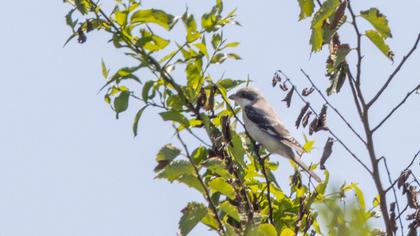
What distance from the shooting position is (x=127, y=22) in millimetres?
3260

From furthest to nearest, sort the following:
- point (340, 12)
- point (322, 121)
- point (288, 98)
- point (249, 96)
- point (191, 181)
A: 1. point (249, 96)
2. point (288, 98)
3. point (322, 121)
4. point (340, 12)
5. point (191, 181)

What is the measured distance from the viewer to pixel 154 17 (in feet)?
10.00

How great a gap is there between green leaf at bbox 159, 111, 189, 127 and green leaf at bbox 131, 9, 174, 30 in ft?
1.08

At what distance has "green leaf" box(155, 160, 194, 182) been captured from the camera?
2.82 metres

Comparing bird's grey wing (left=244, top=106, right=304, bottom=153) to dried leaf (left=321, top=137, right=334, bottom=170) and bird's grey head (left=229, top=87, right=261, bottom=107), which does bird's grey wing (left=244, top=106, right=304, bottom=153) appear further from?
dried leaf (left=321, top=137, right=334, bottom=170)

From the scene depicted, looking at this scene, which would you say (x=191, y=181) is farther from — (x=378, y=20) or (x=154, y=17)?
(x=378, y=20)

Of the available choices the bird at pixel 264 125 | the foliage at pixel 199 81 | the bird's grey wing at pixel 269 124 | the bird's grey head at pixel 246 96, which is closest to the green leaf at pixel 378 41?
the foliage at pixel 199 81

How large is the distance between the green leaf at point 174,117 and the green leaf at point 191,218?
0.35m

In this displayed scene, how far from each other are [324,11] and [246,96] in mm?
6660

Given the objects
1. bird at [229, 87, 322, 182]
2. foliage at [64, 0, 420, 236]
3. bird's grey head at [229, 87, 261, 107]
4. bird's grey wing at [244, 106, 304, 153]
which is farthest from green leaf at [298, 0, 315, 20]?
bird's grey head at [229, 87, 261, 107]

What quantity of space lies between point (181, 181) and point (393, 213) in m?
0.97

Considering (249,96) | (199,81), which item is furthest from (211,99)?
(249,96)

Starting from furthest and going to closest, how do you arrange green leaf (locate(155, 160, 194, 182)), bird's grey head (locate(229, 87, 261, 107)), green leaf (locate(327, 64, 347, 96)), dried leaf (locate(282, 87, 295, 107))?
1. bird's grey head (locate(229, 87, 261, 107))
2. dried leaf (locate(282, 87, 295, 107))
3. green leaf (locate(327, 64, 347, 96))
4. green leaf (locate(155, 160, 194, 182))

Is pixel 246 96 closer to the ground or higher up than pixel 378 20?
higher up
